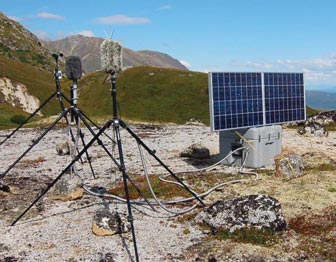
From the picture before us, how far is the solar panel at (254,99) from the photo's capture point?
21312 millimetres

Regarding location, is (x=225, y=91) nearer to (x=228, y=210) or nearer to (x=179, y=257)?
(x=228, y=210)

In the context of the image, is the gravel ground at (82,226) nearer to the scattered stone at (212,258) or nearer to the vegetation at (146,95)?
the scattered stone at (212,258)

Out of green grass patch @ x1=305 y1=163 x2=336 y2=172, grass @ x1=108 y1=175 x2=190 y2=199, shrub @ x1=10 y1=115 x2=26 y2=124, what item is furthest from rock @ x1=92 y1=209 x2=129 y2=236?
shrub @ x1=10 y1=115 x2=26 y2=124

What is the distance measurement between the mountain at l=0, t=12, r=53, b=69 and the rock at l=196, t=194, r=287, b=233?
487 ft

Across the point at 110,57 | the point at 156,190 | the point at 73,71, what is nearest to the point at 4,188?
the point at 73,71

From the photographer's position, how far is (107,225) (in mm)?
13812

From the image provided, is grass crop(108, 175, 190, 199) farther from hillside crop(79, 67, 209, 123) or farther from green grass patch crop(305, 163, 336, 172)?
hillside crop(79, 67, 209, 123)

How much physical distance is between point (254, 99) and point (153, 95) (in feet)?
206

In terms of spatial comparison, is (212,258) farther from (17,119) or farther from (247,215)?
(17,119)

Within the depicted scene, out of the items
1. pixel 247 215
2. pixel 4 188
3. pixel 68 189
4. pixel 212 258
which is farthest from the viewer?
pixel 4 188

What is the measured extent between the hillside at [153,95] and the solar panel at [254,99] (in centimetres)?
4508

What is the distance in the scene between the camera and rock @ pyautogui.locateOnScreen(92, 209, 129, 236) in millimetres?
13719

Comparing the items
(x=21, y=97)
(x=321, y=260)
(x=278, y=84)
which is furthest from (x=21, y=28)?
(x=321, y=260)

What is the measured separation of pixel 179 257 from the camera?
12.1 m
